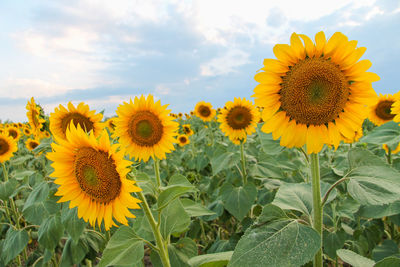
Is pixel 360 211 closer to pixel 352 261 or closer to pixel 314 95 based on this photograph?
pixel 352 261

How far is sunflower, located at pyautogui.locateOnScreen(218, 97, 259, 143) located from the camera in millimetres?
4435

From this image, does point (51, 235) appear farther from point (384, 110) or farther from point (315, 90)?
point (384, 110)

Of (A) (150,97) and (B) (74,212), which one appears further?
(A) (150,97)

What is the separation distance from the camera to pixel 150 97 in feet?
11.7

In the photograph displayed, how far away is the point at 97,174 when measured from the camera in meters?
1.77

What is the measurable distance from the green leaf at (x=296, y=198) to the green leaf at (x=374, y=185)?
0.65 ft

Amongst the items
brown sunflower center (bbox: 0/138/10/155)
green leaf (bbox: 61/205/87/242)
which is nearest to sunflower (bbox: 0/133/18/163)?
brown sunflower center (bbox: 0/138/10/155)

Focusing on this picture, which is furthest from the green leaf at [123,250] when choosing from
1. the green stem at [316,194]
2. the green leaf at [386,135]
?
the green leaf at [386,135]

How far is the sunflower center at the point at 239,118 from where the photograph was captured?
14.6ft

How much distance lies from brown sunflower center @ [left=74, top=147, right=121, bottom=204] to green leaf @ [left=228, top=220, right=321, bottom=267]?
870 mm

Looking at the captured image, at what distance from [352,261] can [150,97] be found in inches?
107

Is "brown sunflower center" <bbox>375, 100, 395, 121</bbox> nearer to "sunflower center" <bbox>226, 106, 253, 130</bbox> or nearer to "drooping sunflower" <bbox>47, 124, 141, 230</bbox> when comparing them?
"sunflower center" <bbox>226, 106, 253, 130</bbox>

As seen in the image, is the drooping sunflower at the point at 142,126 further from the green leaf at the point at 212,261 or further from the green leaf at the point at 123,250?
the green leaf at the point at 212,261

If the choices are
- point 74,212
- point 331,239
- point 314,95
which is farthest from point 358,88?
point 74,212
